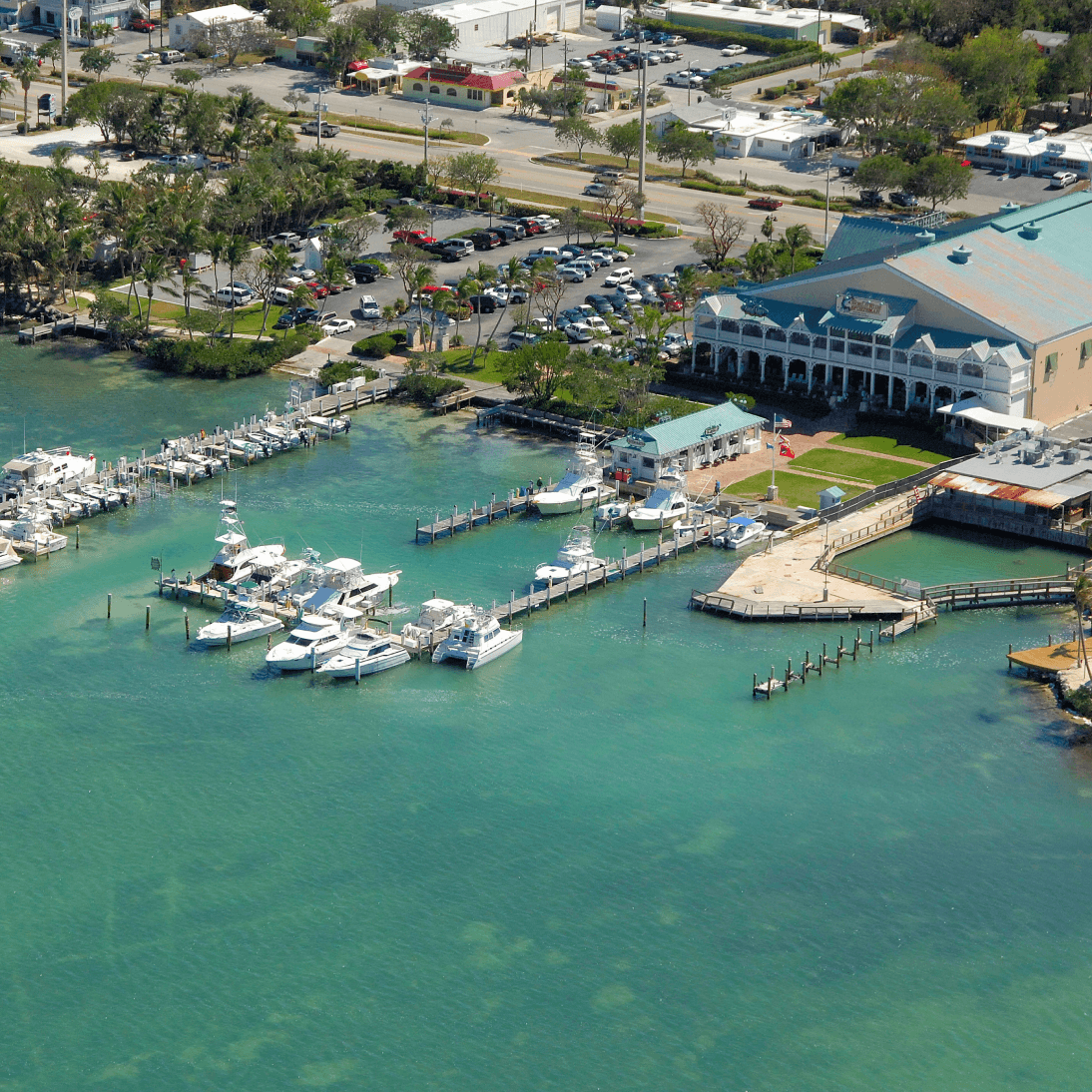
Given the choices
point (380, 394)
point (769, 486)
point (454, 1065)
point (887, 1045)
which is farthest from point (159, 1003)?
point (380, 394)

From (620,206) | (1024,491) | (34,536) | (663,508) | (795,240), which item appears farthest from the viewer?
(620,206)

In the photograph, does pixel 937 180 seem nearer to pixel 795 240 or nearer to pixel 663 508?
pixel 795 240

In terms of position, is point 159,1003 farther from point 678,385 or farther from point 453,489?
point 678,385

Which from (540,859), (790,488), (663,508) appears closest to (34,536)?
(663,508)

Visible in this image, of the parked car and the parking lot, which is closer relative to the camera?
the parked car

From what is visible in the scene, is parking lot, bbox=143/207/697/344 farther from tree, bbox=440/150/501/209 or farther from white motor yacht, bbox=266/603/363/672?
white motor yacht, bbox=266/603/363/672

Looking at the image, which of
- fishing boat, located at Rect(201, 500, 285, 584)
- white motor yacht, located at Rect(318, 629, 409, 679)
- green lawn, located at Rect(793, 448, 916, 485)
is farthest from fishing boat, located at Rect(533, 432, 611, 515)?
white motor yacht, located at Rect(318, 629, 409, 679)

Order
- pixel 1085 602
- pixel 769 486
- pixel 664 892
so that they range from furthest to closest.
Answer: pixel 769 486 → pixel 1085 602 → pixel 664 892
